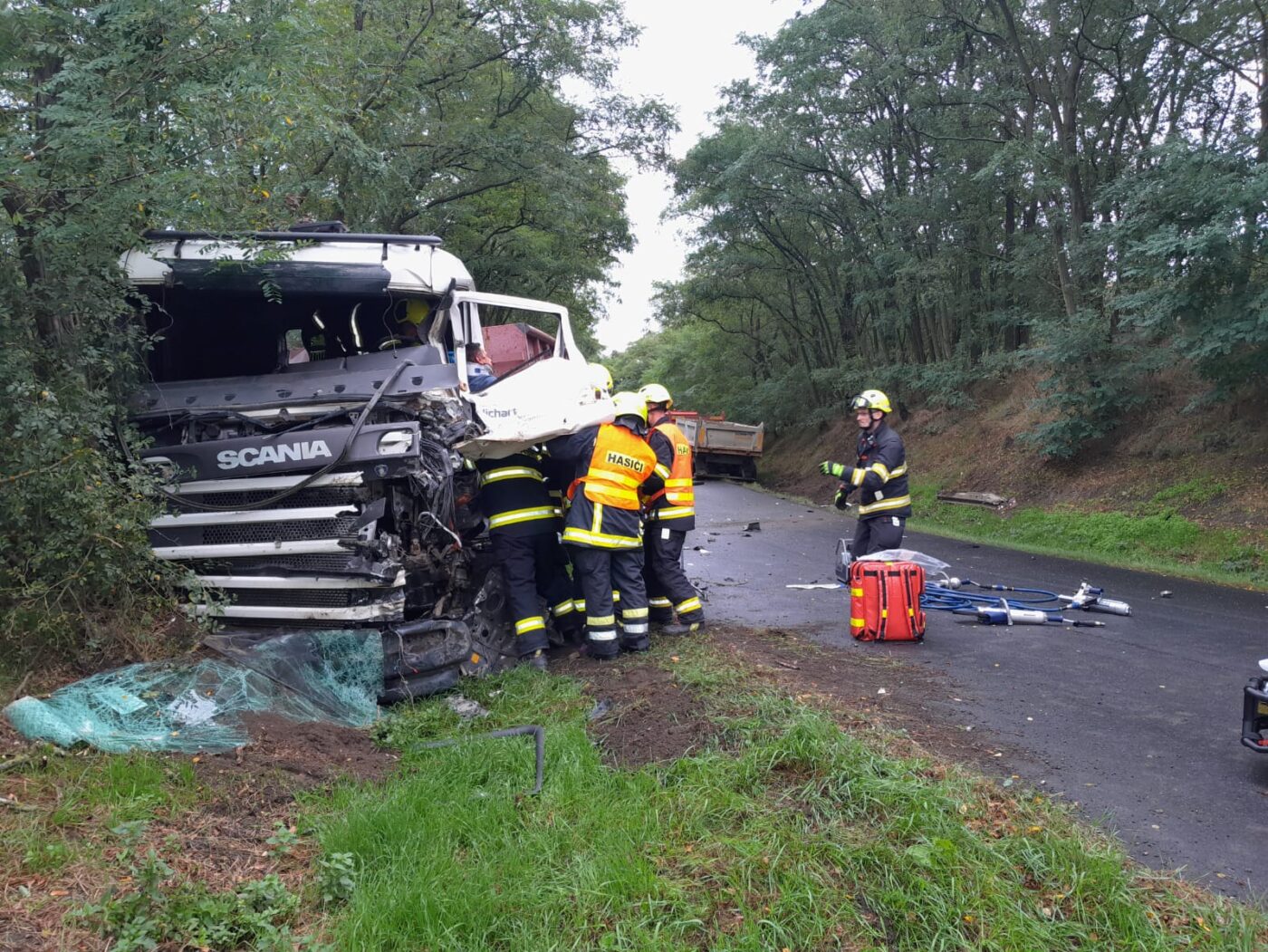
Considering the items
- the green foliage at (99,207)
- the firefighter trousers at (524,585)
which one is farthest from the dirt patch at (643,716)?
the green foliage at (99,207)

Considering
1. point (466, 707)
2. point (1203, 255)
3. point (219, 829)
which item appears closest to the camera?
point (219, 829)

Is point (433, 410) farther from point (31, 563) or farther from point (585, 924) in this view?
point (585, 924)

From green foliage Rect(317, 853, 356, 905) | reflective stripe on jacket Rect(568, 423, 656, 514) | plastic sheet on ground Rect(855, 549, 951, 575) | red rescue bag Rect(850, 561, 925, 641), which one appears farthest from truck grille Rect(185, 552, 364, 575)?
plastic sheet on ground Rect(855, 549, 951, 575)

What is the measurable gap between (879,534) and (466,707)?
427 centimetres

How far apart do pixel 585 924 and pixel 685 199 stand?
27.6 metres

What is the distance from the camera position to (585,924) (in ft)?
9.30

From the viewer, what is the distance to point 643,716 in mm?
4590

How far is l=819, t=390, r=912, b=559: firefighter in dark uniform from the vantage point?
7.72 m

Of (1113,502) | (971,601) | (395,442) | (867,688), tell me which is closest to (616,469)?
(395,442)

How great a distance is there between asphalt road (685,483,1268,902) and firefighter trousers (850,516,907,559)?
1.83 feet

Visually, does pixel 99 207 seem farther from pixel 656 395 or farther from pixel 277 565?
Result: pixel 656 395

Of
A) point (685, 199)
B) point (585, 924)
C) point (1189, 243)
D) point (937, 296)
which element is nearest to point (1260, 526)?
point (1189, 243)

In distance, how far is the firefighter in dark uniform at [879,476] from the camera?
772cm

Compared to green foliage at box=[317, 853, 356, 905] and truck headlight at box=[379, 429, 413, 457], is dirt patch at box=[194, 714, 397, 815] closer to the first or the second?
green foliage at box=[317, 853, 356, 905]
